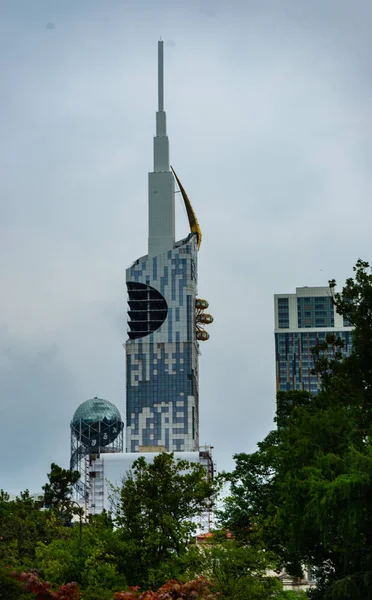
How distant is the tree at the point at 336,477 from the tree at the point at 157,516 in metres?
3.71

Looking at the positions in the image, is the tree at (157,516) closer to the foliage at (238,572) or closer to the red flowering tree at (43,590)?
the foliage at (238,572)

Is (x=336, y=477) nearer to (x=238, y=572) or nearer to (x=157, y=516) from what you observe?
(x=238, y=572)

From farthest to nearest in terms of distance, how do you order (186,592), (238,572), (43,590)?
1. (238,572)
2. (43,590)
3. (186,592)

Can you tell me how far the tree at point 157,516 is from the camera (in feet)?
191

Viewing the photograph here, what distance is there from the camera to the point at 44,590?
48.9 metres

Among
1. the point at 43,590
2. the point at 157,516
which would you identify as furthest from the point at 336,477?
the point at 157,516

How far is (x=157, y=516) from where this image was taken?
5997 cm

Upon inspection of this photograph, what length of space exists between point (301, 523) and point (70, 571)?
2134 centimetres

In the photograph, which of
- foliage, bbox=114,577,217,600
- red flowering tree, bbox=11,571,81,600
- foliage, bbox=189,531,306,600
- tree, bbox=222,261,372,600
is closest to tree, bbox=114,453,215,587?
tree, bbox=222,261,372,600

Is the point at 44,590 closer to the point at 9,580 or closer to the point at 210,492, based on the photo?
the point at 9,580

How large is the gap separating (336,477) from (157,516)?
54.9 feet

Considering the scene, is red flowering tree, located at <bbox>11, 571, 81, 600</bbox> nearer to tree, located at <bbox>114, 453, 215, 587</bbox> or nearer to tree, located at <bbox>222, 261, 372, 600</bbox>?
tree, located at <bbox>114, 453, 215, 587</bbox>

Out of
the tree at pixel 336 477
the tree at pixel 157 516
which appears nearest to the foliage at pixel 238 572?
the tree at pixel 336 477

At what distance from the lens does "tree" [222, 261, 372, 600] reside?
43625 millimetres
